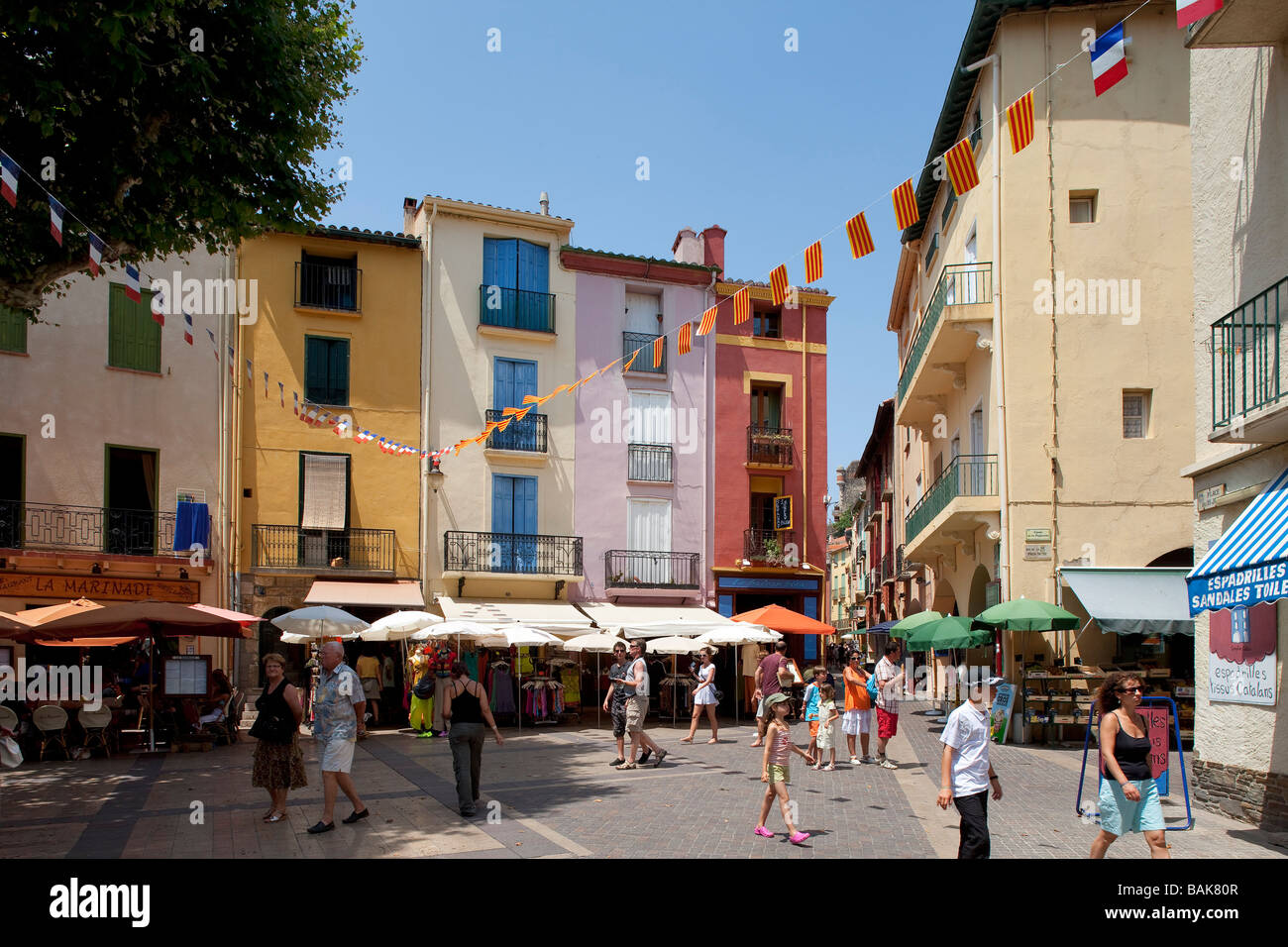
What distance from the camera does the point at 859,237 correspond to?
13.8 m

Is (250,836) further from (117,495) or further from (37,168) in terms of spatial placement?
(117,495)

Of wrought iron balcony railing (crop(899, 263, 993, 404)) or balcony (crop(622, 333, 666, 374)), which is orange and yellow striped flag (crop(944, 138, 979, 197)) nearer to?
wrought iron balcony railing (crop(899, 263, 993, 404))

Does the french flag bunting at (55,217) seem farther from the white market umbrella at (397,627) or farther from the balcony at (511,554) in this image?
the balcony at (511,554)

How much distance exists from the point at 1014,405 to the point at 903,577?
19.7 m

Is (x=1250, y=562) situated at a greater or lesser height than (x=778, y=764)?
greater

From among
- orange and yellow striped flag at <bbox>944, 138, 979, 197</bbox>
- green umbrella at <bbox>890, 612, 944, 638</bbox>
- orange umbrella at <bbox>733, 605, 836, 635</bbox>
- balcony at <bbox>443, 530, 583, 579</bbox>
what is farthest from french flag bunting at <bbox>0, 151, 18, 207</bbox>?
green umbrella at <bbox>890, 612, 944, 638</bbox>

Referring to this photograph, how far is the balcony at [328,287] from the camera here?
24906 millimetres

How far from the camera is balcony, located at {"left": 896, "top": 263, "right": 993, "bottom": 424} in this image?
2011 cm

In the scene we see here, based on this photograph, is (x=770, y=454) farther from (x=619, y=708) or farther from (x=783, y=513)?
(x=619, y=708)

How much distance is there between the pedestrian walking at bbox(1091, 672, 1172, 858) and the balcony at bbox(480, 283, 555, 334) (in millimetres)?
21198

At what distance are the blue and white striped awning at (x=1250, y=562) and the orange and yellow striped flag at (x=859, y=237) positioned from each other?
559cm

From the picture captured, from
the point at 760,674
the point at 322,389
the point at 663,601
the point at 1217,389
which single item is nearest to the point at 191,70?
the point at 1217,389

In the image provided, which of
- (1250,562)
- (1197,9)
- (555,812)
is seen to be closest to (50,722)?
(555,812)

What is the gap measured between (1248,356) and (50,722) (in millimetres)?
16399
